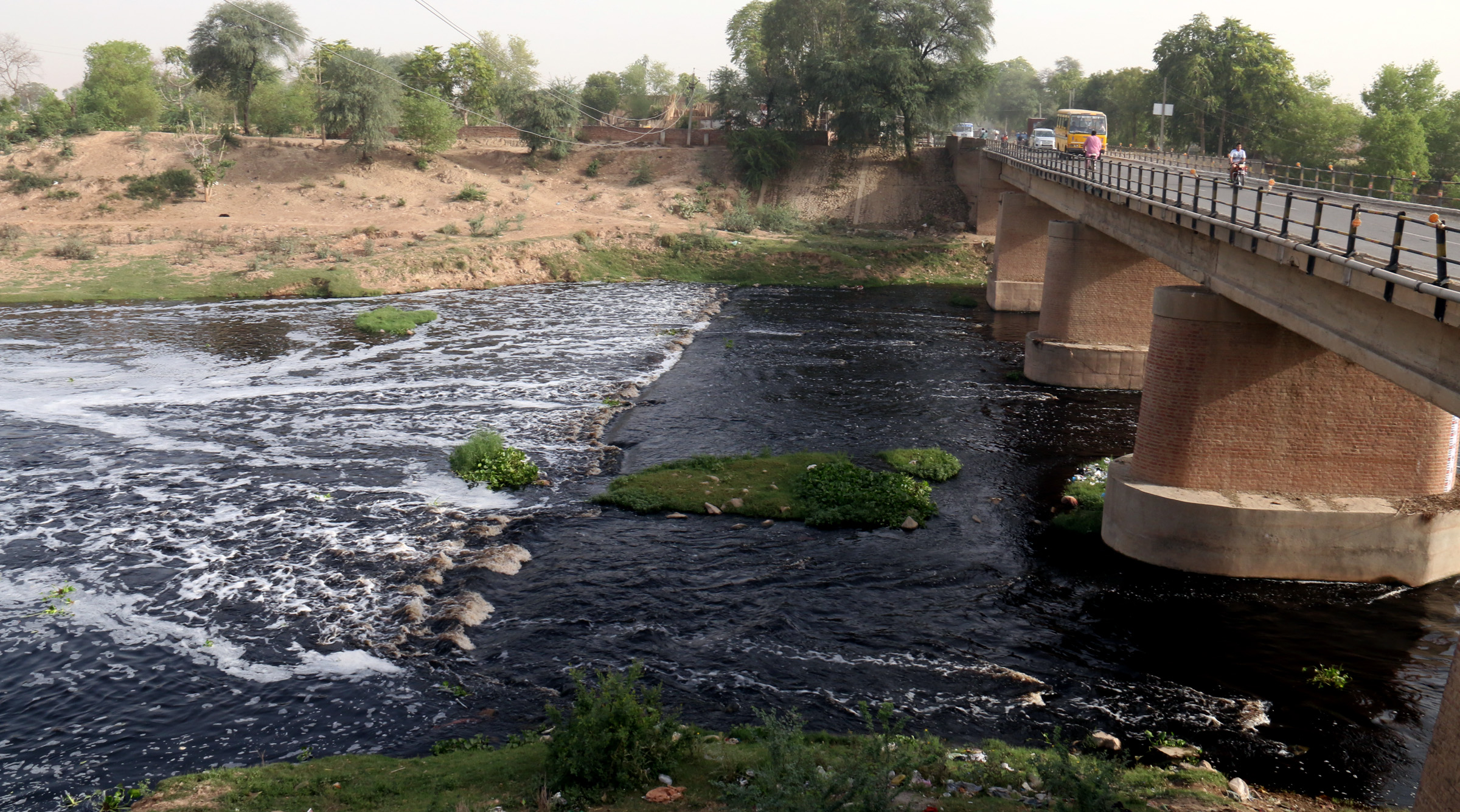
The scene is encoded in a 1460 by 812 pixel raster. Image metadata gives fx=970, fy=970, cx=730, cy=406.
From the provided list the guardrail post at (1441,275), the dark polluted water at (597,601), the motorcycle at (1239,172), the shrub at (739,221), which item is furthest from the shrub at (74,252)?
the guardrail post at (1441,275)

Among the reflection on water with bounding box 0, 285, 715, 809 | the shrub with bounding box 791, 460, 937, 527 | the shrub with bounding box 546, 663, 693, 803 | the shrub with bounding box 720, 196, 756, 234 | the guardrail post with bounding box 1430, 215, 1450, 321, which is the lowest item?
the reflection on water with bounding box 0, 285, 715, 809

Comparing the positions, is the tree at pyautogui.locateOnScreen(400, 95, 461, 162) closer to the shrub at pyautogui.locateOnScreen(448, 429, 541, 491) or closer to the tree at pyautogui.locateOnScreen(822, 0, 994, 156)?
the tree at pyautogui.locateOnScreen(822, 0, 994, 156)

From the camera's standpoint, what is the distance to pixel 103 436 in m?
24.8

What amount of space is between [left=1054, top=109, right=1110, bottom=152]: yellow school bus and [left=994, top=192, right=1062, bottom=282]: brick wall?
43.7 ft

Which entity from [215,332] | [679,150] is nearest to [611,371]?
[215,332]

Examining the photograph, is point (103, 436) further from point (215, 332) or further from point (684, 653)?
point (684, 653)

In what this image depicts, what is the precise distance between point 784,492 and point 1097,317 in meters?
16.0

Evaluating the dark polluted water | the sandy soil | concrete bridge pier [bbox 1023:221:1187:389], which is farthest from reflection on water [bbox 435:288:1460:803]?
the sandy soil

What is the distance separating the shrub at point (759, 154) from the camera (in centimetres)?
7062

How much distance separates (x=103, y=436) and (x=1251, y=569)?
2641 centimetres

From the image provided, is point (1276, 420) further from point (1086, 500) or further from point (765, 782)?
point (765, 782)

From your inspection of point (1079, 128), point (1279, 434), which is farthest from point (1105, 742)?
point (1079, 128)

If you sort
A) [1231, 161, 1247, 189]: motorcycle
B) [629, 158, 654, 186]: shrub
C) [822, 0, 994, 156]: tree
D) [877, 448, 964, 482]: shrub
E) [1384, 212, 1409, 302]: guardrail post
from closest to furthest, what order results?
[1384, 212, 1409, 302]: guardrail post → [877, 448, 964, 482]: shrub → [1231, 161, 1247, 189]: motorcycle → [822, 0, 994, 156]: tree → [629, 158, 654, 186]: shrub

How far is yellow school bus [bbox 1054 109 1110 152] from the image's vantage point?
5769 cm
